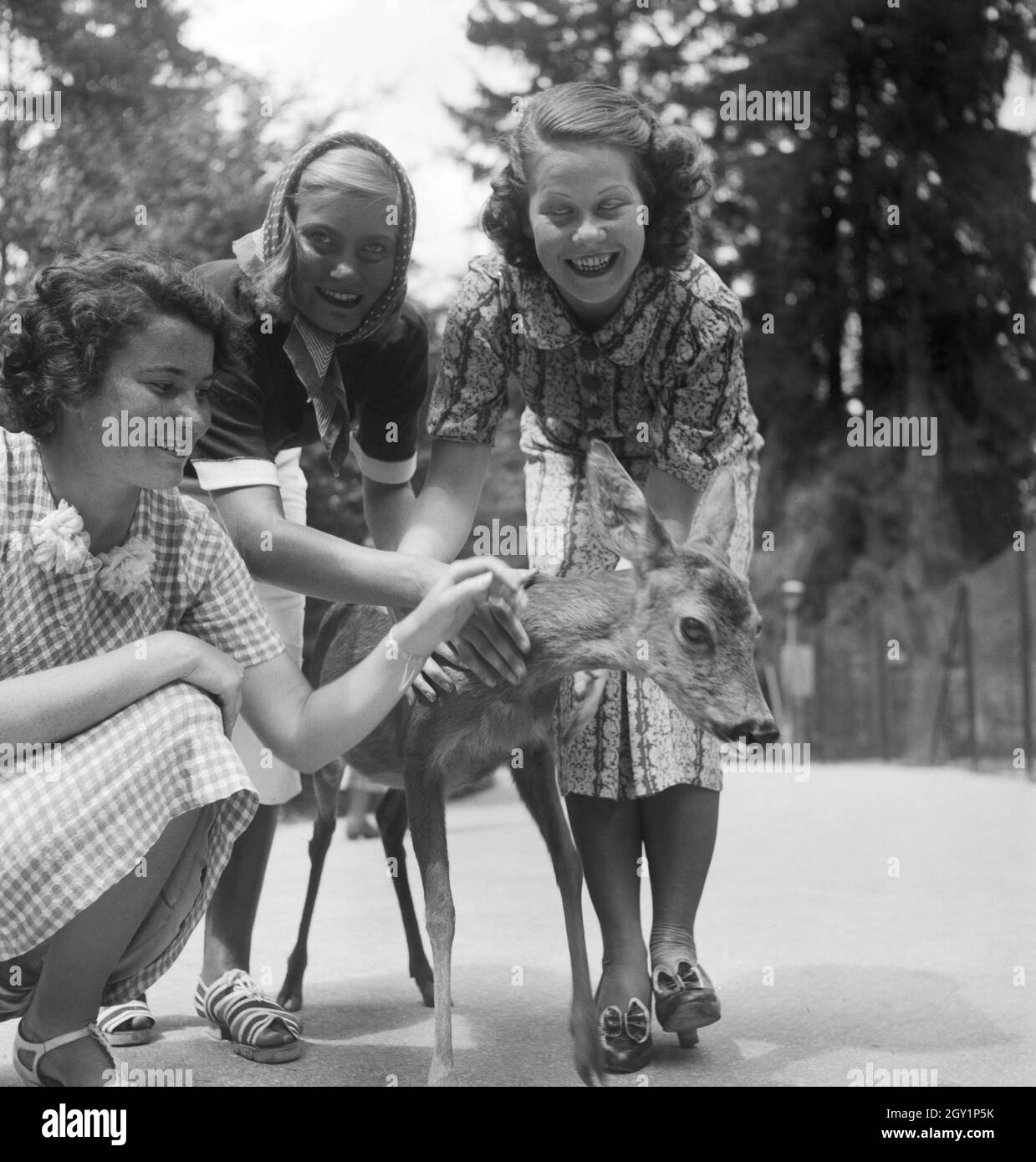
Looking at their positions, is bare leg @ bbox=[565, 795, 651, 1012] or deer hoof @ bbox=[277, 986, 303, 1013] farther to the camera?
deer hoof @ bbox=[277, 986, 303, 1013]

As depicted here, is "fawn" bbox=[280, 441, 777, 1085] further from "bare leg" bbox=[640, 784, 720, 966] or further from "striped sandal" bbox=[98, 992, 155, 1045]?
"striped sandal" bbox=[98, 992, 155, 1045]

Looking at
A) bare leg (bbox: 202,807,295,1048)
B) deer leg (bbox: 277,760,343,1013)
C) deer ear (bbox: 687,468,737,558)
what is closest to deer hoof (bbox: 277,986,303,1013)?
deer leg (bbox: 277,760,343,1013)

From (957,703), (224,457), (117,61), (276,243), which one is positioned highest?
(117,61)

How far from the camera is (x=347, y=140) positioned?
4.26 meters

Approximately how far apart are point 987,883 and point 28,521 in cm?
498

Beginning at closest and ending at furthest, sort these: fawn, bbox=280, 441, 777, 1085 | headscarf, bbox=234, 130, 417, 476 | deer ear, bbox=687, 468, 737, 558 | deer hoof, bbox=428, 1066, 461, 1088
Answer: deer hoof, bbox=428, 1066, 461, 1088
fawn, bbox=280, 441, 777, 1085
deer ear, bbox=687, 468, 737, 558
headscarf, bbox=234, 130, 417, 476

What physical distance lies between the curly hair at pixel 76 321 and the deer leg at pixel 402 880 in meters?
1.84

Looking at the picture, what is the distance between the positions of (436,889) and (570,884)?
0.38 metres

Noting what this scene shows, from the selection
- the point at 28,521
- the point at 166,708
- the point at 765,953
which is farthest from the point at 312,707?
the point at 765,953

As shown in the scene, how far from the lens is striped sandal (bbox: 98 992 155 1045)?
13.5 ft

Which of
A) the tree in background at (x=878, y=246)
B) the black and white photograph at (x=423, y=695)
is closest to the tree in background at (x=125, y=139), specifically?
the tree in background at (x=878, y=246)

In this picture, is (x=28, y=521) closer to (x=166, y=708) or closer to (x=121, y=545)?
(x=121, y=545)

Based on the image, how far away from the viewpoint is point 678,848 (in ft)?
14.1

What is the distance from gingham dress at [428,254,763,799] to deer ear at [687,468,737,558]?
16cm
